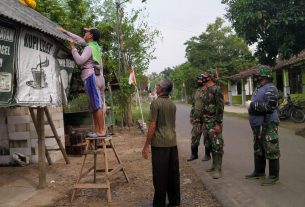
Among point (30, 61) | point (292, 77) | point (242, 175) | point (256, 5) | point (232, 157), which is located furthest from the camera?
point (292, 77)

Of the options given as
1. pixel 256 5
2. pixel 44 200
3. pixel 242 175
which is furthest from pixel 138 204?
pixel 256 5

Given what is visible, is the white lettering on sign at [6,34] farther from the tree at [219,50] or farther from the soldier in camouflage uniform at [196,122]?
the tree at [219,50]

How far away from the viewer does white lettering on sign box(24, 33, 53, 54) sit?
6.64 m

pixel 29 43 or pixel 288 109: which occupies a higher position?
pixel 29 43

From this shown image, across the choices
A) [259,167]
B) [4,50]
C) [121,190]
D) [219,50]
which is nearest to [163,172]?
[121,190]

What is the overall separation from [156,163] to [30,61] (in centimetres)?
272

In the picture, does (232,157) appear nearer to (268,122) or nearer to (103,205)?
(268,122)

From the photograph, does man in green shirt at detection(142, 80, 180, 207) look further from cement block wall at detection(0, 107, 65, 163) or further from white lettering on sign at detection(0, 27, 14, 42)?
Answer: cement block wall at detection(0, 107, 65, 163)

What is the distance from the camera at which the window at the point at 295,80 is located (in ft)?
82.6

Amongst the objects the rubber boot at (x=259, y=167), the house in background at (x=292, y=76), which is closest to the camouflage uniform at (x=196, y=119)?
the rubber boot at (x=259, y=167)

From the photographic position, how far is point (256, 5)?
47.9 feet

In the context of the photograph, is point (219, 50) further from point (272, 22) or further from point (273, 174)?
point (273, 174)

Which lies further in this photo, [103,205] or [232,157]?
[232,157]

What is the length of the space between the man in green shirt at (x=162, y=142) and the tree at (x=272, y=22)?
9482 mm
